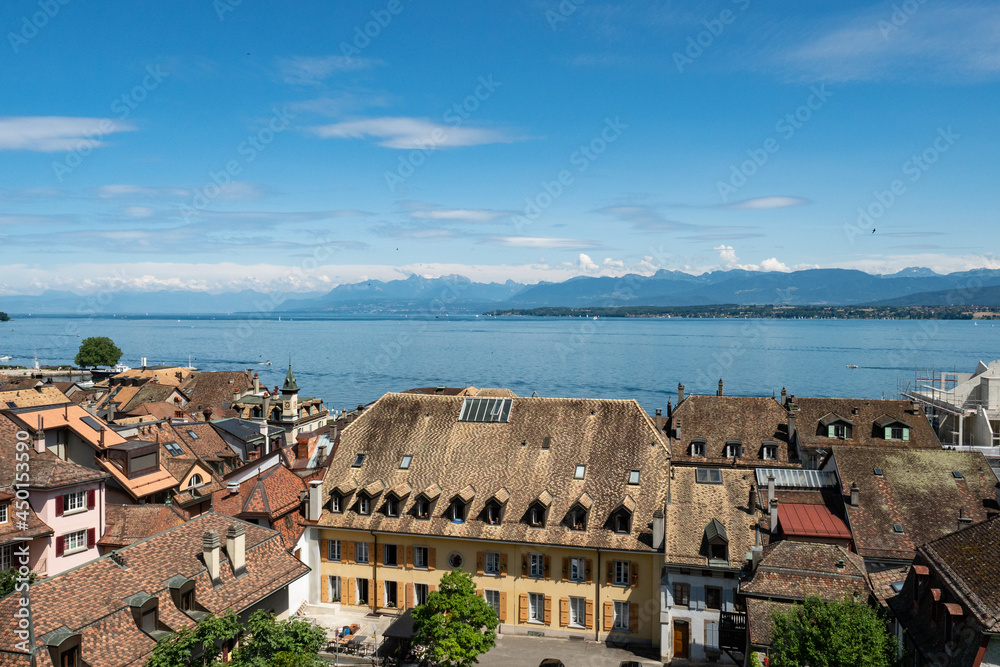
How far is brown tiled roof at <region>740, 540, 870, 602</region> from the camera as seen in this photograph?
105 feet

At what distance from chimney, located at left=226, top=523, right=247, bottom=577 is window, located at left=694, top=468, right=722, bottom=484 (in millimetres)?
26332

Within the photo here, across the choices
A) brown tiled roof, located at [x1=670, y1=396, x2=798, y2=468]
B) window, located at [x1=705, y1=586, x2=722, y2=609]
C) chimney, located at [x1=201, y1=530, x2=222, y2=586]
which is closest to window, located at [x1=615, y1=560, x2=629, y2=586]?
window, located at [x1=705, y1=586, x2=722, y2=609]

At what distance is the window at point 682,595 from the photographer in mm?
39875

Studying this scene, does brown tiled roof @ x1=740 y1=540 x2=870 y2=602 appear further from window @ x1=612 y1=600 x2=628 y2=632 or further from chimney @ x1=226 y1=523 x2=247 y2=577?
Result: chimney @ x1=226 y1=523 x2=247 y2=577

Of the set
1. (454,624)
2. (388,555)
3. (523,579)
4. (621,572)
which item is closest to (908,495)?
(621,572)

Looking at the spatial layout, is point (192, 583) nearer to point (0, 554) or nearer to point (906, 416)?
point (0, 554)

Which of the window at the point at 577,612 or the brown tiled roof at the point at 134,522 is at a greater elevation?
the brown tiled roof at the point at 134,522


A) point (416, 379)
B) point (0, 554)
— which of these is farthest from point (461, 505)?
point (416, 379)

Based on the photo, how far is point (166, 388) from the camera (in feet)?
343

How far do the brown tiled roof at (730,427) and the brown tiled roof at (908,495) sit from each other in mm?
17045

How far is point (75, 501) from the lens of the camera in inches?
1693

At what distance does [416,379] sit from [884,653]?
17468cm

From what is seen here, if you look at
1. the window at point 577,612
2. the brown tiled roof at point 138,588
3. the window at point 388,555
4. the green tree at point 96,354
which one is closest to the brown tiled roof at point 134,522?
the brown tiled roof at point 138,588

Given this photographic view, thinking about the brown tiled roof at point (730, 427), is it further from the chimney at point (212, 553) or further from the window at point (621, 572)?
the chimney at point (212, 553)
